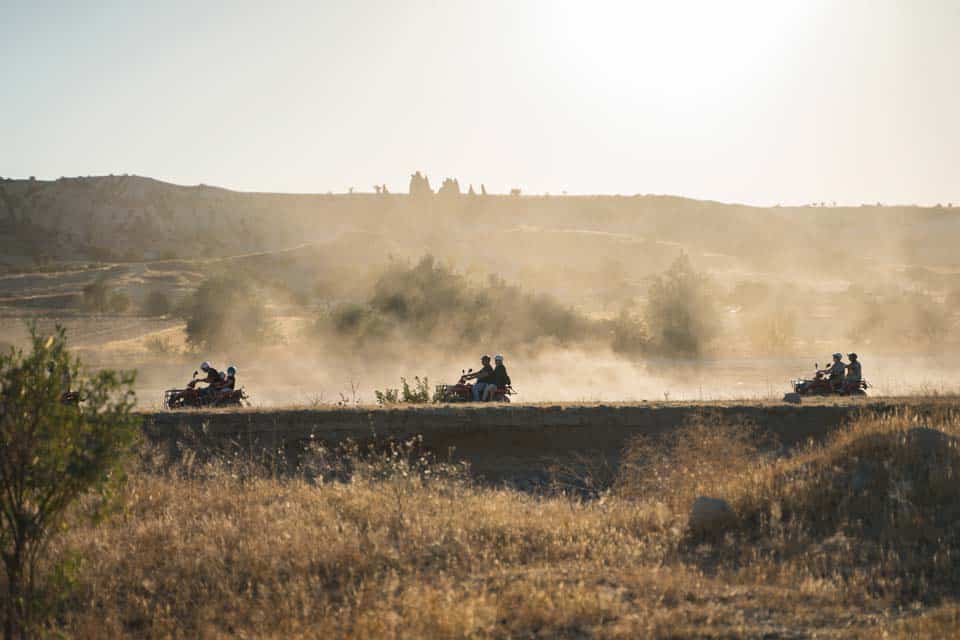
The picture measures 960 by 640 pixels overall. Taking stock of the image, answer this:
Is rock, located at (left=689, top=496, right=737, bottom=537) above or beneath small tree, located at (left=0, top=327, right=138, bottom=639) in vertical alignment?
beneath

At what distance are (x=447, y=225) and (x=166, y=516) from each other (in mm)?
108242

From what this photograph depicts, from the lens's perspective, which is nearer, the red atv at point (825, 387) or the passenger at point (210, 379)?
the passenger at point (210, 379)

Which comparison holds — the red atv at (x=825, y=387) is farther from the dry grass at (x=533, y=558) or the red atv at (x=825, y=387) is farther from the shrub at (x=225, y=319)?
the shrub at (x=225, y=319)

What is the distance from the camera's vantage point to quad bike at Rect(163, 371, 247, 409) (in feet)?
68.3

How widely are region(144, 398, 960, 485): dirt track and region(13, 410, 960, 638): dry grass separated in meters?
4.48

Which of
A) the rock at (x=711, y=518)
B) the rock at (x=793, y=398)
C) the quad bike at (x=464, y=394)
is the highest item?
the rock at (x=793, y=398)

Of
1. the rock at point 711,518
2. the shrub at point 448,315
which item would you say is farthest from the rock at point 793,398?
the shrub at point 448,315

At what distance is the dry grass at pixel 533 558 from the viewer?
801 cm

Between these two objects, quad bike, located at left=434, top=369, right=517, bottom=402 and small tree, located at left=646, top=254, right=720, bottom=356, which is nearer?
quad bike, located at left=434, top=369, right=517, bottom=402

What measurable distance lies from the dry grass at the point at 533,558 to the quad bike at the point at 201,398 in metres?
7.90

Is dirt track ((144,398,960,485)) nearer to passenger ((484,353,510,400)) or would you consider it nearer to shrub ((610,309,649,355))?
passenger ((484,353,510,400))

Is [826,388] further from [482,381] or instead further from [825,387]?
[482,381]

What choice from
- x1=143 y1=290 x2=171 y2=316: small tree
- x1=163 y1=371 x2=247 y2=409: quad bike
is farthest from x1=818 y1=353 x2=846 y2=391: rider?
x1=143 y1=290 x2=171 y2=316: small tree

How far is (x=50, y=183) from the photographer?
13012 centimetres
